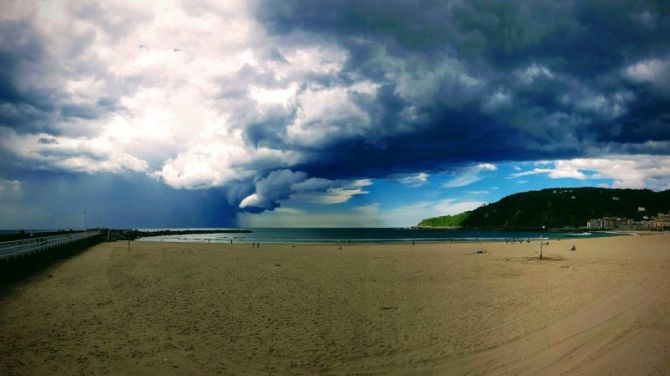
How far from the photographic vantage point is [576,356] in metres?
8.49

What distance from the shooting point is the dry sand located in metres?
8.33

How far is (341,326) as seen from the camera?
11461 millimetres

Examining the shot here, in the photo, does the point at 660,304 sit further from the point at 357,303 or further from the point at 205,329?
the point at 205,329

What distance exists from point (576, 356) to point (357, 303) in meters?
7.70

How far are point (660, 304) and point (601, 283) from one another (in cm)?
468

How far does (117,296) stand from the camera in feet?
53.4

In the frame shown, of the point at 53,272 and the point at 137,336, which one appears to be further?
the point at 53,272

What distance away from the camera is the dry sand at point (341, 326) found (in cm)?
833

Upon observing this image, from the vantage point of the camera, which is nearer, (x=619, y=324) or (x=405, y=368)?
(x=405, y=368)

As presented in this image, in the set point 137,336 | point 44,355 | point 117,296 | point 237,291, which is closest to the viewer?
point 44,355

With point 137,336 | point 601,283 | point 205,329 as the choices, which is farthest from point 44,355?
point 601,283

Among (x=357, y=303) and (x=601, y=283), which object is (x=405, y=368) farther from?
(x=601, y=283)

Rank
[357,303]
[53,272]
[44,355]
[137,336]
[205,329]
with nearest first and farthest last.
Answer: [44,355], [137,336], [205,329], [357,303], [53,272]

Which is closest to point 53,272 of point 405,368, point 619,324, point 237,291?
point 237,291
